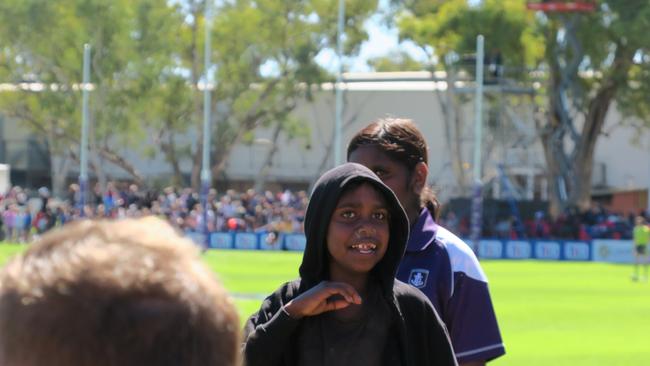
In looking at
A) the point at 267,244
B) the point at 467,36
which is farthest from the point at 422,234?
the point at 467,36

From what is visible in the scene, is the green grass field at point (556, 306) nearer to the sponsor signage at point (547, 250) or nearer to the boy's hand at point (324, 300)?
the boy's hand at point (324, 300)

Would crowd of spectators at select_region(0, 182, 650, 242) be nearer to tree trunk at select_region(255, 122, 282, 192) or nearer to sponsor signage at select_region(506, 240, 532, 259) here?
sponsor signage at select_region(506, 240, 532, 259)

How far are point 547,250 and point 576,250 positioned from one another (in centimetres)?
103

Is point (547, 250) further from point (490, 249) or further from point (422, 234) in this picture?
point (422, 234)

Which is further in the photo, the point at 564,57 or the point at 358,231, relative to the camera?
the point at 564,57

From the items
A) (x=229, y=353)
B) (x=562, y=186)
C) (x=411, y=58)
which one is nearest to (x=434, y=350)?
(x=229, y=353)

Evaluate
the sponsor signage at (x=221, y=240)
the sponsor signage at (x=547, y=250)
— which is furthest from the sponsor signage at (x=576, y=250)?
the sponsor signage at (x=221, y=240)

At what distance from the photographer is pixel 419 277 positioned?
450 centimetres

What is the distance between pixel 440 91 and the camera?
228 ft

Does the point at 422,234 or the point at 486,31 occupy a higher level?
the point at 486,31

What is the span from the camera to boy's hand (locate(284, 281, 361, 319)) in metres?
3.62

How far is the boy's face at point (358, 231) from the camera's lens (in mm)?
3771

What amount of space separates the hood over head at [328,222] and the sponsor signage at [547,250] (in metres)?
45.6

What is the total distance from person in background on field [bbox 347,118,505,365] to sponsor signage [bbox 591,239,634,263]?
143ft
